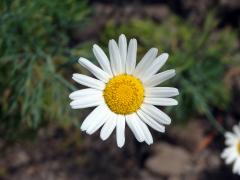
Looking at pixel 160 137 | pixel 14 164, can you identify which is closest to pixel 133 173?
pixel 160 137

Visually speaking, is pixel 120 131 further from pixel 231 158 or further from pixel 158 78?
pixel 231 158

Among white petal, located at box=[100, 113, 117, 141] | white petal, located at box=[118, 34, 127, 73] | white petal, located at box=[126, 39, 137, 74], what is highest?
white petal, located at box=[118, 34, 127, 73]

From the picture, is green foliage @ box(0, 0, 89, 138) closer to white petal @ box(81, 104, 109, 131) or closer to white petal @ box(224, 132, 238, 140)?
white petal @ box(81, 104, 109, 131)

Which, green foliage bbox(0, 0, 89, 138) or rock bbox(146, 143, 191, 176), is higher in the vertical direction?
green foliage bbox(0, 0, 89, 138)

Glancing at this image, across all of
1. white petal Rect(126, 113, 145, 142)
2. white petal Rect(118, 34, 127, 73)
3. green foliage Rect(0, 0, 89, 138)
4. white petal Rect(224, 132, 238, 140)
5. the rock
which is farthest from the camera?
the rock

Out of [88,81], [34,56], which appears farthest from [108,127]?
[34,56]

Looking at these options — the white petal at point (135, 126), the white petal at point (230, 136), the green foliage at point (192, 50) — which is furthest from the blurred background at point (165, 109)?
the white petal at point (135, 126)

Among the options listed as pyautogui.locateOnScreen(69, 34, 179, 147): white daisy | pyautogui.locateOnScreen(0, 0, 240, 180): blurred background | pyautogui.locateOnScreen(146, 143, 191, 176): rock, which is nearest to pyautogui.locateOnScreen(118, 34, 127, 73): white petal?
pyautogui.locateOnScreen(69, 34, 179, 147): white daisy

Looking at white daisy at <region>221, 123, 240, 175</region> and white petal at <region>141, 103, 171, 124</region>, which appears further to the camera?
white daisy at <region>221, 123, 240, 175</region>
